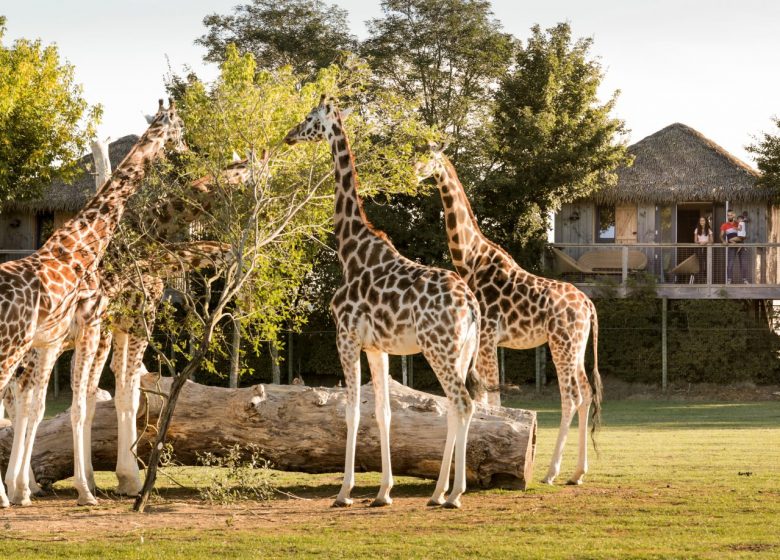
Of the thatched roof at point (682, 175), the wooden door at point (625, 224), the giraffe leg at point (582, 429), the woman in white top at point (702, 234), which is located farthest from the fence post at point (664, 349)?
the giraffe leg at point (582, 429)

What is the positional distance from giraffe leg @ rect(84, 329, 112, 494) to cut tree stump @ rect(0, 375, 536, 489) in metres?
0.58

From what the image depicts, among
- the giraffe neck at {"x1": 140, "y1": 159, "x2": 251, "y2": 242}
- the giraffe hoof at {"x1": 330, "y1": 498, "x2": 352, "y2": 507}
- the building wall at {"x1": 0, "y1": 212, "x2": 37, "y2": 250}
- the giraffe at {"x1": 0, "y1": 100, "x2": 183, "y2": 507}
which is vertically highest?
the building wall at {"x1": 0, "y1": 212, "x2": 37, "y2": 250}

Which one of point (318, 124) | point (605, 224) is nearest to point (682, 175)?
point (605, 224)

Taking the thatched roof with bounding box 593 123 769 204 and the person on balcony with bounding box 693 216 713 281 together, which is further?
the thatched roof with bounding box 593 123 769 204

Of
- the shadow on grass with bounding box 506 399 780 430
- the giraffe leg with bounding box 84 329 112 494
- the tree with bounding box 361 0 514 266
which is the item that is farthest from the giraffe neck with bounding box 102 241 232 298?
the tree with bounding box 361 0 514 266

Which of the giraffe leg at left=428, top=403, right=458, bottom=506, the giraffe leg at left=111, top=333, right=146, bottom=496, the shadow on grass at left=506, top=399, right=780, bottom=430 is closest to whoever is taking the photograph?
the giraffe leg at left=428, top=403, right=458, bottom=506

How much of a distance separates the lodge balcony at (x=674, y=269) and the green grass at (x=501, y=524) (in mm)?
16408

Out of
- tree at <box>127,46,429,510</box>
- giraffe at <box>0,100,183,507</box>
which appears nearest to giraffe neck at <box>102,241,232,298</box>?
tree at <box>127,46,429,510</box>

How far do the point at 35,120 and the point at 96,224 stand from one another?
68.3ft

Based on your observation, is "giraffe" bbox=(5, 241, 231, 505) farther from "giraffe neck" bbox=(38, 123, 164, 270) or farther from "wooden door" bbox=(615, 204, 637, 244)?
"wooden door" bbox=(615, 204, 637, 244)

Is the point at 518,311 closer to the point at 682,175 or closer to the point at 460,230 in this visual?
the point at 460,230

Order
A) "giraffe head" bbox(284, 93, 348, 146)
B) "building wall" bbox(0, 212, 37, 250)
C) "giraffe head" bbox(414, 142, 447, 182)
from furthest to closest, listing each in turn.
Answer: "building wall" bbox(0, 212, 37, 250), "giraffe head" bbox(414, 142, 447, 182), "giraffe head" bbox(284, 93, 348, 146)

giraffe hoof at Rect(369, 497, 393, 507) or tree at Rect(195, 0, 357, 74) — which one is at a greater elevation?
tree at Rect(195, 0, 357, 74)

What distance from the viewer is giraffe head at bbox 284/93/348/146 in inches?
496
